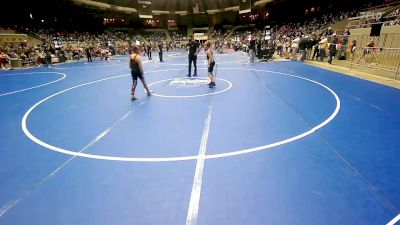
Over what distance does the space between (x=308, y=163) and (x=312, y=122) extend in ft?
7.52

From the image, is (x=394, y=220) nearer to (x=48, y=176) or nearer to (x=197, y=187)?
(x=197, y=187)

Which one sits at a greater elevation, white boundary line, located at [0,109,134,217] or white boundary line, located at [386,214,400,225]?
white boundary line, located at [386,214,400,225]

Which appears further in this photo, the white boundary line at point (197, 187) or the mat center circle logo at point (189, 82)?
the mat center circle logo at point (189, 82)

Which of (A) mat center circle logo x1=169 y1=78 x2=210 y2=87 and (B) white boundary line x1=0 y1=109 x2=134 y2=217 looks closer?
(B) white boundary line x1=0 y1=109 x2=134 y2=217

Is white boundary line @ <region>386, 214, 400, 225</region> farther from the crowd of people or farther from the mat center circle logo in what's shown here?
the crowd of people

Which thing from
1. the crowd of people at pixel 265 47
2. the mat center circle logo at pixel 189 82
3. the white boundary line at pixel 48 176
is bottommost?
the white boundary line at pixel 48 176

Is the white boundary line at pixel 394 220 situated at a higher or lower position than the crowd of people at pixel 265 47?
lower

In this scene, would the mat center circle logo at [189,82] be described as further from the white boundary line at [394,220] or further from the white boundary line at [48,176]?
the white boundary line at [394,220]

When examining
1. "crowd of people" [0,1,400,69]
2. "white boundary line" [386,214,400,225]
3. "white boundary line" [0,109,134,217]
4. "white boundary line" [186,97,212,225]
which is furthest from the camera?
"crowd of people" [0,1,400,69]

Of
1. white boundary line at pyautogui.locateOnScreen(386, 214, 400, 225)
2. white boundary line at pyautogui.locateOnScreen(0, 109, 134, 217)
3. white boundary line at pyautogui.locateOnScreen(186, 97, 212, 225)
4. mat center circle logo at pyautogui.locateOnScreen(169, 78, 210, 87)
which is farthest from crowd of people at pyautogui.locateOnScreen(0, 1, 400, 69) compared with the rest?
white boundary line at pyautogui.locateOnScreen(0, 109, 134, 217)

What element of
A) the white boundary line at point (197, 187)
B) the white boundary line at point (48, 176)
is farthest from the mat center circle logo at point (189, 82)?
the white boundary line at point (197, 187)

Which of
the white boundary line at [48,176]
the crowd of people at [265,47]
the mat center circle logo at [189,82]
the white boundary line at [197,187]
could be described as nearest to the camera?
the white boundary line at [197,187]

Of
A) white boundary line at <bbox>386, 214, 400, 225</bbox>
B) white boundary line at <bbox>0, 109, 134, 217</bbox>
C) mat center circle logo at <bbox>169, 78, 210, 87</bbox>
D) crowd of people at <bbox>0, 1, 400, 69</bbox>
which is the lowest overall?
white boundary line at <bbox>0, 109, 134, 217</bbox>

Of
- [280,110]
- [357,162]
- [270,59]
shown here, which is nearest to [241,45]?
[270,59]
